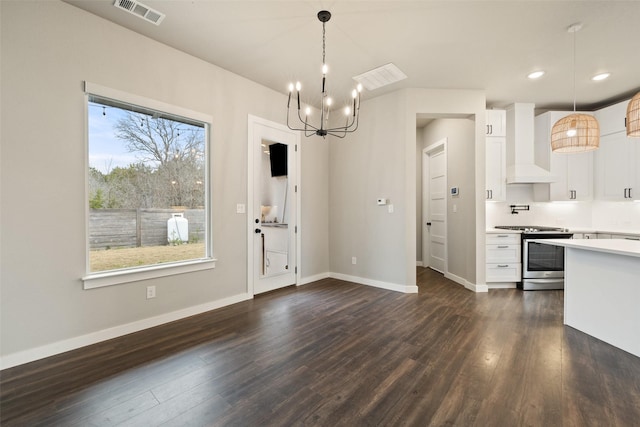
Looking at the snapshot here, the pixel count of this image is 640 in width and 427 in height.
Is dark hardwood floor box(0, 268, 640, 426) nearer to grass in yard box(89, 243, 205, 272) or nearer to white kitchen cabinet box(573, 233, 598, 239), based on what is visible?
grass in yard box(89, 243, 205, 272)

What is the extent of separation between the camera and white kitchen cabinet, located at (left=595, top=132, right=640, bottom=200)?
4.18m

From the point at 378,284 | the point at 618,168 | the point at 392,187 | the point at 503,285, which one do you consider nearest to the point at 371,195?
the point at 392,187

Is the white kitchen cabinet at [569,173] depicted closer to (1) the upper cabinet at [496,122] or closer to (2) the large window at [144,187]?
(1) the upper cabinet at [496,122]

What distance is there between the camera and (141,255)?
9.60 feet

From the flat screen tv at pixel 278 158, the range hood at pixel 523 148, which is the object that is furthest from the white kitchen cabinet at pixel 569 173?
the flat screen tv at pixel 278 158

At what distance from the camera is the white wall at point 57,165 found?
84.5 inches

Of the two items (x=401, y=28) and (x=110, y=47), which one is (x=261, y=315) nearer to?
(x=110, y=47)

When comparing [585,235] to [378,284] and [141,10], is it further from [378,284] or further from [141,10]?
[141,10]

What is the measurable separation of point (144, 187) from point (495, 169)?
510cm

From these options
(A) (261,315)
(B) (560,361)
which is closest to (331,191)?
(A) (261,315)

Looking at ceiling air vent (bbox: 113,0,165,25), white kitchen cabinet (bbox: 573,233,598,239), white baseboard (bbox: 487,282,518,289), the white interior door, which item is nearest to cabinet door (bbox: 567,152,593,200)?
white kitchen cabinet (bbox: 573,233,598,239)

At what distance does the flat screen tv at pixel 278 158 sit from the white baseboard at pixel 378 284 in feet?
6.74

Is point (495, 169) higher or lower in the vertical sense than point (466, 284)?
higher

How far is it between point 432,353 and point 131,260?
3030 millimetres
